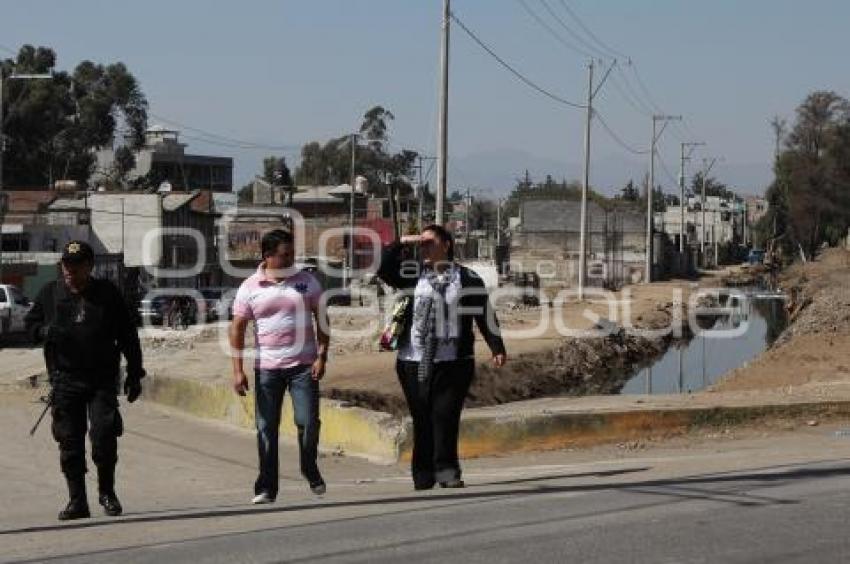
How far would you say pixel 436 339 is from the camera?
909 cm

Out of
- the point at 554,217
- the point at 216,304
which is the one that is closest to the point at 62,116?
the point at 554,217

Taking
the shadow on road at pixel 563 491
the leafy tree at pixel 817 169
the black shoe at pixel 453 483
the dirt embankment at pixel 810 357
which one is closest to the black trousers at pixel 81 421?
the shadow on road at pixel 563 491

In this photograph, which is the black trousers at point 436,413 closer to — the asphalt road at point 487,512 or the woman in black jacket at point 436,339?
the woman in black jacket at point 436,339

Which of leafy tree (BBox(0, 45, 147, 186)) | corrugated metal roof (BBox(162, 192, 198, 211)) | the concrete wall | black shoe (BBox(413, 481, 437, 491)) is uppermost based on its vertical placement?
leafy tree (BBox(0, 45, 147, 186))

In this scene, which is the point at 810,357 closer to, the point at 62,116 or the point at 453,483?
the point at 453,483

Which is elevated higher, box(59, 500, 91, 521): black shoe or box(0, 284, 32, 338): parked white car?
box(0, 284, 32, 338): parked white car

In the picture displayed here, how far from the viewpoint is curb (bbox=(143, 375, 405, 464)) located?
12.5 m

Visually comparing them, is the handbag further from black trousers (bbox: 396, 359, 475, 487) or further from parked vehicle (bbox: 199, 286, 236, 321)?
parked vehicle (bbox: 199, 286, 236, 321)

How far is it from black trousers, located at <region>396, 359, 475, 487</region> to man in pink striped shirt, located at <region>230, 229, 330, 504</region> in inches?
31.6

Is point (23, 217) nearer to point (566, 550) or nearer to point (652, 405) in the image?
point (652, 405)

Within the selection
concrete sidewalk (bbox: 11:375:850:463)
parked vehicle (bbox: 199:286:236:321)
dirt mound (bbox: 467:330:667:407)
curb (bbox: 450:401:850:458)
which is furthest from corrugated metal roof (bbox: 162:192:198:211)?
curb (bbox: 450:401:850:458)

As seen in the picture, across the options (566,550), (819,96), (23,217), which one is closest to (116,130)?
(23,217)

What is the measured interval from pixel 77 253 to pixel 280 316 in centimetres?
140

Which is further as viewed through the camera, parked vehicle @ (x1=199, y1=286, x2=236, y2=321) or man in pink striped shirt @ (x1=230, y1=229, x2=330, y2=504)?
parked vehicle @ (x1=199, y1=286, x2=236, y2=321)
